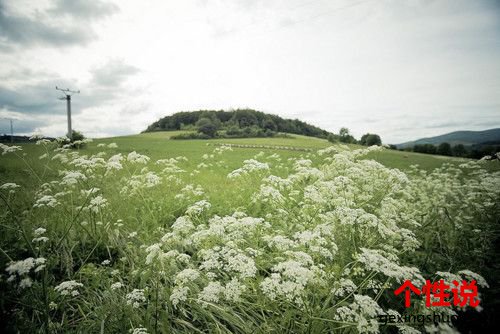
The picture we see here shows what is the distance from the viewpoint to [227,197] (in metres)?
9.26

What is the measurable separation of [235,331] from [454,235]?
4.50 m

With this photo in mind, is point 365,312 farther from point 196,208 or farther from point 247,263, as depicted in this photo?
point 196,208

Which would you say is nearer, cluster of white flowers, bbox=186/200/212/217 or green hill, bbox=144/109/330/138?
cluster of white flowers, bbox=186/200/212/217

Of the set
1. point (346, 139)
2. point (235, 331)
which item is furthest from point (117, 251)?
point (346, 139)

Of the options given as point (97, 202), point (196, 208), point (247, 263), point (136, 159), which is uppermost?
point (136, 159)

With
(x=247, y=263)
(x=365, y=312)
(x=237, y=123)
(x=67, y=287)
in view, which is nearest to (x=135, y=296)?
(x=67, y=287)

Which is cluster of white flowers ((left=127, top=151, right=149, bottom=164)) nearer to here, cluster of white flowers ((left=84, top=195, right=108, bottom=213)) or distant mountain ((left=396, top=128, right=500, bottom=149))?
cluster of white flowers ((left=84, top=195, right=108, bottom=213))

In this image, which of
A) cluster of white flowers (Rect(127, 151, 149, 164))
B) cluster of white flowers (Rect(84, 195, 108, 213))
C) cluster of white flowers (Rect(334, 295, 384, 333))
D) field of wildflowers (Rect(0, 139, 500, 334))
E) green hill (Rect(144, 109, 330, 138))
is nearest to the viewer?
cluster of white flowers (Rect(334, 295, 384, 333))

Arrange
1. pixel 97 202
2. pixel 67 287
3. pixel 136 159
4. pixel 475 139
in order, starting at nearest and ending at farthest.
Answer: pixel 67 287, pixel 97 202, pixel 136 159, pixel 475 139

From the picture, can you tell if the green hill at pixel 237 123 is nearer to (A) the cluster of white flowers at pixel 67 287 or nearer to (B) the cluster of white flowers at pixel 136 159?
(B) the cluster of white flowers at pixel 136 159

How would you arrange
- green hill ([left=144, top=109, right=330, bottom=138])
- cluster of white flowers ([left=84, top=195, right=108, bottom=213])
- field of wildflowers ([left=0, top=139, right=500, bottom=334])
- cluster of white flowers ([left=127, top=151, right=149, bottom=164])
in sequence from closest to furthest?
field of wildflowers ([left=0, top=139, right=500, bottom=334]) < cluster of white flowers ([left=84, top=195, right=108, bottom=213]) < cluster of white flowers ([left=127, top=151, right=149, bottom=164]) < green hill ([left=144, top=109, right=330, bottom=138])

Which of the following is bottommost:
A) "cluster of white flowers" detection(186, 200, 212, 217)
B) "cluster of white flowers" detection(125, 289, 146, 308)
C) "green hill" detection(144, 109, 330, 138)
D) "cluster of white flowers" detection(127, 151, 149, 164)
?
"cluster of white flowers" detection(125, 289, 146, 308)

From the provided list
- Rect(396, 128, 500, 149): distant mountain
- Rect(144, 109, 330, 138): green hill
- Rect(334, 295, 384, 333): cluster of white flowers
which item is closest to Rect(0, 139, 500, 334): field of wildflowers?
Rect(334, 295, 384, 333): cluster of white flowers

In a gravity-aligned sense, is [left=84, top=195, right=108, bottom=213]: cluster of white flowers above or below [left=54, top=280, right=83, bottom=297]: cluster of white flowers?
above
